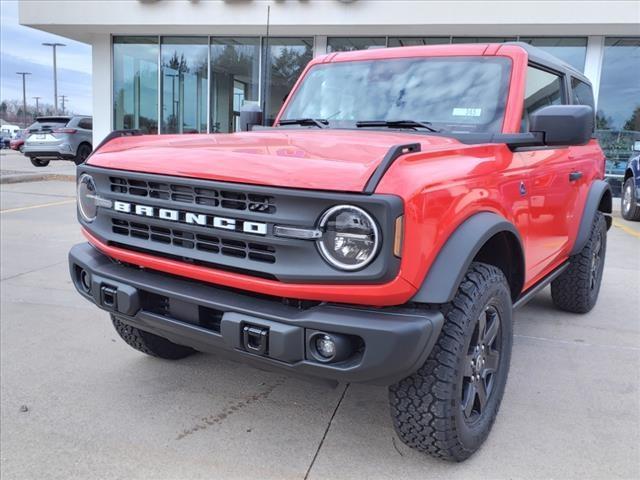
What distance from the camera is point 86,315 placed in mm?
4363

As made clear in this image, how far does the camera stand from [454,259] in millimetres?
2107

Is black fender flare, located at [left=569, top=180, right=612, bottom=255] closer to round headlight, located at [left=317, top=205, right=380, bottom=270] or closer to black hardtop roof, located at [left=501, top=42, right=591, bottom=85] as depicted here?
black hardtop roof, located at [left=501, top=42, right=591, bottom=85]

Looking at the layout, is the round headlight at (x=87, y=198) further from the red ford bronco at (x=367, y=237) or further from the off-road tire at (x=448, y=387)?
the off-road tire at (x=448, y=387)

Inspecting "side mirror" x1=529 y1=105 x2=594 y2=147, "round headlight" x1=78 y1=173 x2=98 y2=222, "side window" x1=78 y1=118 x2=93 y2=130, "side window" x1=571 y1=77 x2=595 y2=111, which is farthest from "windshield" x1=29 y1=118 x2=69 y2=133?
"side mirror" x1=529 y1=105 x2=594 y2=147

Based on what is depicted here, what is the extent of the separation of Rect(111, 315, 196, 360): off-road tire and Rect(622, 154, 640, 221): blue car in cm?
912

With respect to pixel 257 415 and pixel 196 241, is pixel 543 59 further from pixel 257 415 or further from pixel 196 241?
pixel 257 415

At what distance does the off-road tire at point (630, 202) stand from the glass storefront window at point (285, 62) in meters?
7.95

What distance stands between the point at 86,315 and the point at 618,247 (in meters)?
6.87

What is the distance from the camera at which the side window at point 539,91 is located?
126 inches

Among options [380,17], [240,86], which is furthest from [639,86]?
[240,86]

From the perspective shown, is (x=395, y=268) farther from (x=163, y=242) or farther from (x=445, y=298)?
(x=163, y=242)

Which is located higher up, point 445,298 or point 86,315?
point 445,298

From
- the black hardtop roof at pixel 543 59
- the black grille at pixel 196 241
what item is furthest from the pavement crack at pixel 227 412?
the black hardtop roof at pixel 543 59

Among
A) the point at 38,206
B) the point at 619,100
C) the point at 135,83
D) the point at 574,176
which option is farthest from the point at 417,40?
the point at 574,176
